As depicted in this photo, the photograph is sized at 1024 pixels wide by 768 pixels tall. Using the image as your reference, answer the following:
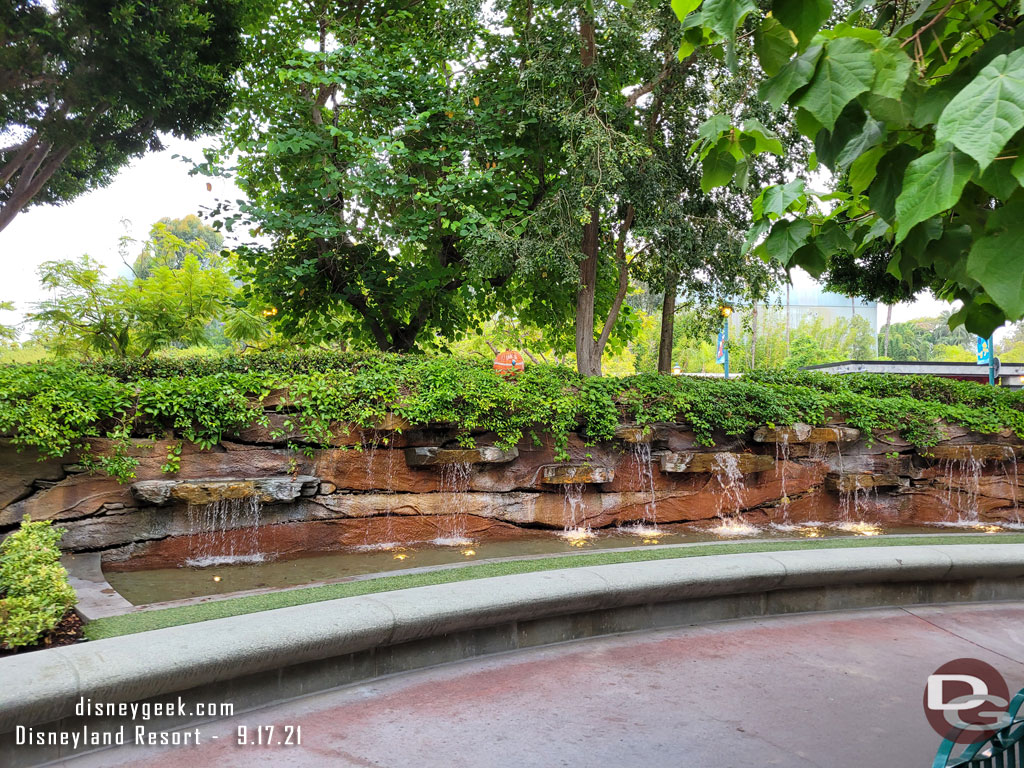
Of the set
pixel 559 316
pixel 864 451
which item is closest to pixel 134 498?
pixel 559 316

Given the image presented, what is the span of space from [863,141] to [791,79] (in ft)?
1.09

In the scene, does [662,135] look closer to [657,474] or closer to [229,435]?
[657,474]

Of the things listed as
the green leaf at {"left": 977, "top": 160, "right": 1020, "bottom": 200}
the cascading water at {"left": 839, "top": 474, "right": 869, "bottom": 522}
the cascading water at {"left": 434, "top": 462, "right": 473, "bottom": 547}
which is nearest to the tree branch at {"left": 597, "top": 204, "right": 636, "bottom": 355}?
the cascading water at {"left": 434, "top": 462, "right": 473, "bottom": 547}

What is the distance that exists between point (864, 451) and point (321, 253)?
9.34 meters

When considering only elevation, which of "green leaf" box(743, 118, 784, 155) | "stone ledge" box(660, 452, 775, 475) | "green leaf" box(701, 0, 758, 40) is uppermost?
"green leaf" box(701, 0, 758, 40)

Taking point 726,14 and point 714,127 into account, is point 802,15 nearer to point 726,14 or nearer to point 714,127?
point 726,14

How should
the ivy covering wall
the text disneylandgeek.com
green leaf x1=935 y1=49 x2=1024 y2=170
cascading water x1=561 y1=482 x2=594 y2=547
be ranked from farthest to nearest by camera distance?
cascading water x1=561 y1=482 x2=594 y2=547 < the ivy covering wall < the text disneylandgeek.com < green leaf x1=935 y1=49 x2=1024 y2=170

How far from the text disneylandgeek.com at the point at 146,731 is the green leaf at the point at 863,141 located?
11.4ft

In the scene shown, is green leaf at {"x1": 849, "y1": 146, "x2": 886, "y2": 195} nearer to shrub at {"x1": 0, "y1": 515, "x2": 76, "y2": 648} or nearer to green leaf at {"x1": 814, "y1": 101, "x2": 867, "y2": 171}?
green leaf at {"x1": 814, "y1": 101, "x2": 867, "y2": 171}

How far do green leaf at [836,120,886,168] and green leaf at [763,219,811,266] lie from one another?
225 mm

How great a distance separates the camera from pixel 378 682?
4105mm

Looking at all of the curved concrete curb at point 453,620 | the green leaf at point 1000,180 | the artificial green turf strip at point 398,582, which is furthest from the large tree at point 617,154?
the green leaf at point 1000,180

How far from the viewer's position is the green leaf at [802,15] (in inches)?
67.4

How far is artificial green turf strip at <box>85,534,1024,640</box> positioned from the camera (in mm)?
4437
